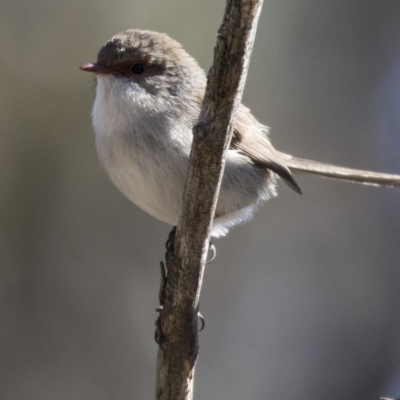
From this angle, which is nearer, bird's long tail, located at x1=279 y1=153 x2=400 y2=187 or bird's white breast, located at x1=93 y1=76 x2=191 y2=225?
bird's white breast, located at x1=93 y1=76 x2=191 y2=225

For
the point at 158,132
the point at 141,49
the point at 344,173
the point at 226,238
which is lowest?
the point at 226,238

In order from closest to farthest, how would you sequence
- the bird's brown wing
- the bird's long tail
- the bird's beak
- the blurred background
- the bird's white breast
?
the bird's white breast < the bird's beak < the bird's brown wing < the bird's long tail < the blurred background

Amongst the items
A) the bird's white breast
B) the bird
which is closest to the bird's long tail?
the bird

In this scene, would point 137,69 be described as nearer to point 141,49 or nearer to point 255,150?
point 141,49

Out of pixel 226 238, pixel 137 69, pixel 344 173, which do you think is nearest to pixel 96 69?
pixel 137 69

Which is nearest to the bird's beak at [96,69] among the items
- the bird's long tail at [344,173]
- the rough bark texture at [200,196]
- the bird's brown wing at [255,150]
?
the bird's brown wing at [255,150]

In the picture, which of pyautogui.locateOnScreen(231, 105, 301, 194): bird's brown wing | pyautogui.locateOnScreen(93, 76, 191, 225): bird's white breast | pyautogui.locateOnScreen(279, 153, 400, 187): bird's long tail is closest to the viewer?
pyautogui.locateOnScreen(93, 76, 191, 225): bird's white breast

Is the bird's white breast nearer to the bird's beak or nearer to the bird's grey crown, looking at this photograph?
the bird's beak

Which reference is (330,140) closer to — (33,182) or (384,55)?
(384,55)
